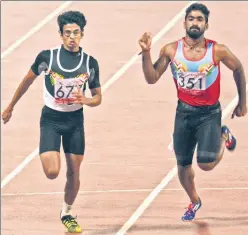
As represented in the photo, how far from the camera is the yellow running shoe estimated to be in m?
21.6

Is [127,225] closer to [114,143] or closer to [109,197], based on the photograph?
[109,197]

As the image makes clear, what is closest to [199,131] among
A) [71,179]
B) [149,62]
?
[149,62]

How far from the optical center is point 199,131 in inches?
848

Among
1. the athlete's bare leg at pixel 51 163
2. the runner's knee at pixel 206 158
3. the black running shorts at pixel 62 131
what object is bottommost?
the runner's knee at pixel 206 158

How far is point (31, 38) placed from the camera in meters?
32.5

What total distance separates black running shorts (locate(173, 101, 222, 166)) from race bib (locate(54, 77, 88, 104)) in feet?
4.47

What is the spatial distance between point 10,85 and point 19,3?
19.2ft

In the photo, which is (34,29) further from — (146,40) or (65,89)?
(146,40)

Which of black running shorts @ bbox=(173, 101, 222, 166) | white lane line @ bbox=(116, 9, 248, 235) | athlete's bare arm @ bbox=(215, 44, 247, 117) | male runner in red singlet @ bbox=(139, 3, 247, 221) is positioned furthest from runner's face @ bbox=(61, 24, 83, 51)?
white lane line @ bbox=(116, 9, 248, 235)

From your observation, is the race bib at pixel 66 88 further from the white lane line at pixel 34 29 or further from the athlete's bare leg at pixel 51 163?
the white lane line at pixel 34 29

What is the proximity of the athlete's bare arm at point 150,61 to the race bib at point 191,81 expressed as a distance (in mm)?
246

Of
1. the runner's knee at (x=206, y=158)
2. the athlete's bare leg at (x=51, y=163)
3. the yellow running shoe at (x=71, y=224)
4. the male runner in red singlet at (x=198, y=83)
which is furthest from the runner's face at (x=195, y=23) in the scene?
the yellow running shoe at (x=71, y=224)

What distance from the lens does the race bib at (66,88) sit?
21.1 meters

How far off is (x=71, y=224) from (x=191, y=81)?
230cm
